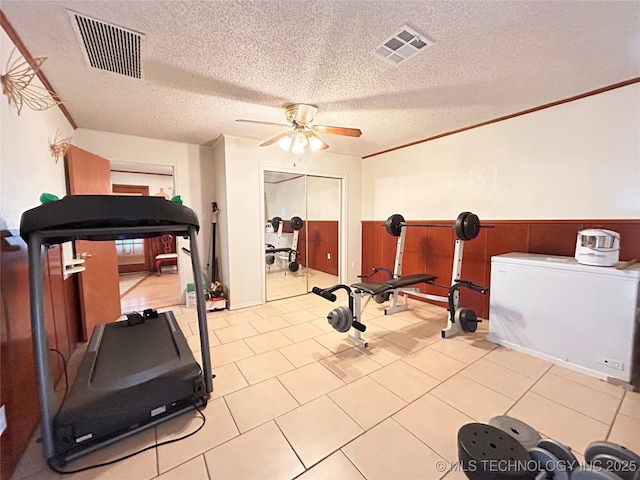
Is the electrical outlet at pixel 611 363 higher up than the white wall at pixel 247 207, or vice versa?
the white wall at pixel 247 207

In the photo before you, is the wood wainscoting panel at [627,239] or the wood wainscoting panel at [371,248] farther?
the wood wainscoting panel at [371,248]

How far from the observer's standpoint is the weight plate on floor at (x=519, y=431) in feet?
4.42

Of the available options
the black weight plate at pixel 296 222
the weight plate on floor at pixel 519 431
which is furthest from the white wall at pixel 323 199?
the weight plate on floor at pixel 519 431


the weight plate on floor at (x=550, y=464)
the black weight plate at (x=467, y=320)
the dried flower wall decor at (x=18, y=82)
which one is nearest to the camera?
the weight plate on floor at (x=550, y=464)

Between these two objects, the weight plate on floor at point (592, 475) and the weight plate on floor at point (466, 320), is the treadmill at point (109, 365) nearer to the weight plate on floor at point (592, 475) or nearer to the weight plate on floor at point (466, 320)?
the weight plate on floor at point (592, 475)

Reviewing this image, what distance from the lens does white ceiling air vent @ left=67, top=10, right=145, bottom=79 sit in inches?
61.4

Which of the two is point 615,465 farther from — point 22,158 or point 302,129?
point 22,158

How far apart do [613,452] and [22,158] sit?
12.1 ft

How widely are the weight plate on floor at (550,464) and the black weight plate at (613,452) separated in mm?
191

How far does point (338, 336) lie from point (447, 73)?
108 inches

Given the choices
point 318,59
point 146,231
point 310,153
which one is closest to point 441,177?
point 310,153

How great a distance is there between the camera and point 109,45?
174 cm

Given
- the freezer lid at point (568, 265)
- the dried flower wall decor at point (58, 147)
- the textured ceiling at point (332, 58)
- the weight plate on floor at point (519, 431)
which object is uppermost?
the textured ceiling at point (332, 58)

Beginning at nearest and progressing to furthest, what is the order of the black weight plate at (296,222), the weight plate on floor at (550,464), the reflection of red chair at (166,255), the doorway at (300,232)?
the weight plate on floor at (550,464), the doorway at (300,232), the black weight plate at (296,222), the reflection of red chair at (166,255)
